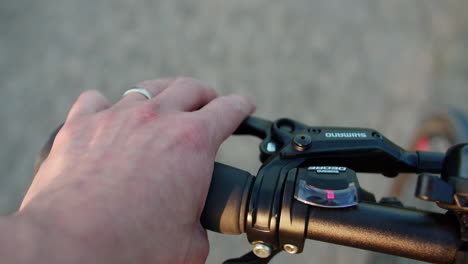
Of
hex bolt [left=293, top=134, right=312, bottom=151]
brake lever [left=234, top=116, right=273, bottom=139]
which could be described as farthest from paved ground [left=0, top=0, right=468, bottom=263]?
hex bolt [left=293, top=134, right=312, bottom=151]

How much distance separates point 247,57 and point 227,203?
94.0 inches

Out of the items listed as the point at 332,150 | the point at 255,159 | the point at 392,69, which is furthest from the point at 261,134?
the point at 392,69

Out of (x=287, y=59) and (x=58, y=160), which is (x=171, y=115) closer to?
(x=58, y=160)

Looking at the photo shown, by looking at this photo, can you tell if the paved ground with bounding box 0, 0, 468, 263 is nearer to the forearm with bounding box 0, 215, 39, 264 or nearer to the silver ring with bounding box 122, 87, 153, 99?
the silver ring with bounding box 122, 87, 153, 99

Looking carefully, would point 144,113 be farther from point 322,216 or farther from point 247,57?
point 247,57

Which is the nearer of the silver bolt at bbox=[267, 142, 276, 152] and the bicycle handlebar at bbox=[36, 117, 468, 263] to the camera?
the bicycle handlebar at bbox=[36, 117, 468, 263]

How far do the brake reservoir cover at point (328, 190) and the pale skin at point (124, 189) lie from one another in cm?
20

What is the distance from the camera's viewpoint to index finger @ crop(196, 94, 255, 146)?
0.97 meters

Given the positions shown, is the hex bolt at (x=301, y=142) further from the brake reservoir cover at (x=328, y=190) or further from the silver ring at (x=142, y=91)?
the silver ring at (x=142, y=91)

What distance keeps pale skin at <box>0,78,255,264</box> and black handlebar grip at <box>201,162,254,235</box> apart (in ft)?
0.08

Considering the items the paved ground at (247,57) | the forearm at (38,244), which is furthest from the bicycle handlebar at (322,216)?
the paved ground at (247,57)

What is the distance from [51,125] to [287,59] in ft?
5.68

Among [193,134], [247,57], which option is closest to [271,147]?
[193,134]

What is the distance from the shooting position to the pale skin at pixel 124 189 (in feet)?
2.07
